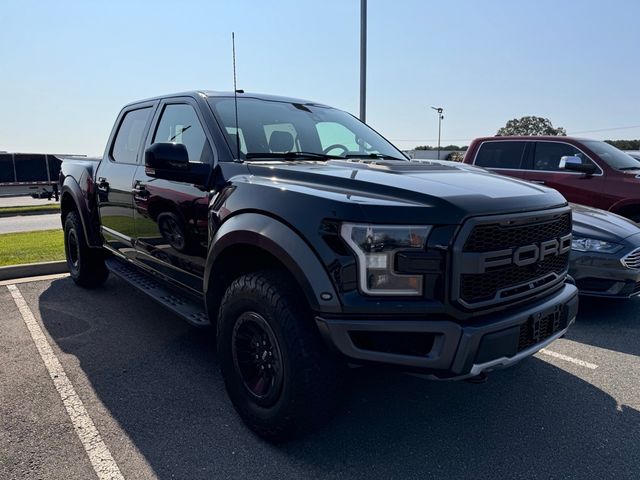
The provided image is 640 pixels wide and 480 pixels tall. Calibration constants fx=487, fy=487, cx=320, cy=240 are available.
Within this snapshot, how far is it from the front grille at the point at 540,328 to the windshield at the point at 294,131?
1751mm

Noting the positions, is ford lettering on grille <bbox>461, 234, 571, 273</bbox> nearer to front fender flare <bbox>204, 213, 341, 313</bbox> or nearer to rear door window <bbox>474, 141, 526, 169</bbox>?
front fender flare <bbox>204, 213, 341, 313</bbox>

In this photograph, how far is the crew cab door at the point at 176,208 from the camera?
3.16 m

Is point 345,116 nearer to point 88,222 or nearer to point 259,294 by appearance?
point 259,294

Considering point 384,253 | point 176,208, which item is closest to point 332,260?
point 384,253

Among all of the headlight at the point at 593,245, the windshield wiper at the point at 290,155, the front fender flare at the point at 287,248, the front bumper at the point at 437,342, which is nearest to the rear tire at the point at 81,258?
the windshield wiper at the point at 290,155

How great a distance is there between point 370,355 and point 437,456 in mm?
832

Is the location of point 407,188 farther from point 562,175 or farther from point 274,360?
point 562,175

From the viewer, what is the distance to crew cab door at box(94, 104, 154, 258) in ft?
13.7

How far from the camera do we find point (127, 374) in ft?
11.5

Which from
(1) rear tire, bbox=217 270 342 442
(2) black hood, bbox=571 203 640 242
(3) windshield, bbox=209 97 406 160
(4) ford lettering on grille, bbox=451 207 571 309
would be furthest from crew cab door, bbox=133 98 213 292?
(2) black hood, bbox=571 203 640 242

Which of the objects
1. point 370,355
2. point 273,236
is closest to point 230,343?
point 273,236

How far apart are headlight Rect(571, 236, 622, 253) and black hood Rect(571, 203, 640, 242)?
0.04m

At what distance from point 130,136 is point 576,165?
18.7 feet

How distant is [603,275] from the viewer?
15.0 feet
